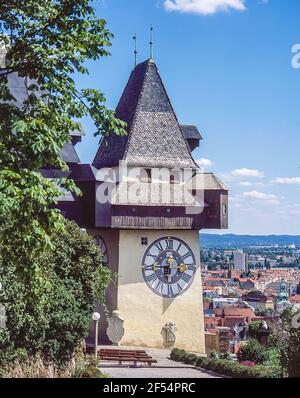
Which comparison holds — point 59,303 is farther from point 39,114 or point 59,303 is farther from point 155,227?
point 155,227

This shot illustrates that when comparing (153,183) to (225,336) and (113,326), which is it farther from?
(225,336)

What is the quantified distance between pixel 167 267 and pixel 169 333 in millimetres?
1463

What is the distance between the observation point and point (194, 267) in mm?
17094

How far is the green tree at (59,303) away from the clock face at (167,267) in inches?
178

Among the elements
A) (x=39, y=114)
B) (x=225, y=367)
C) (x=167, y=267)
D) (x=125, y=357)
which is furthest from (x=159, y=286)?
(x=39, y=114)

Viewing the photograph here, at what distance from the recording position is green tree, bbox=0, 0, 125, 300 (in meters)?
6.69

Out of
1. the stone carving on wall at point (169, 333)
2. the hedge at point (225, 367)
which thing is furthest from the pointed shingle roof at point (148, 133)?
the hedge at point (225, 367)

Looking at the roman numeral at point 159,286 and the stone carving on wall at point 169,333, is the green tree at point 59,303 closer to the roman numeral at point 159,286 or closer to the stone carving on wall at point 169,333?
the roman numeral at point 159,286

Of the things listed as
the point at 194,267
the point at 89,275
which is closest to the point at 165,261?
the point at 194,267

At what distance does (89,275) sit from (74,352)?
3.94 ft

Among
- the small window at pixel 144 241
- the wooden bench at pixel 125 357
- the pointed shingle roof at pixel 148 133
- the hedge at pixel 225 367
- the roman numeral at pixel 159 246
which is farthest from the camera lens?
the pointed shingle roof at pixel 148 133

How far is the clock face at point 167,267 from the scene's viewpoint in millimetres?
16734

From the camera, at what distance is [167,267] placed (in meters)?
16.8

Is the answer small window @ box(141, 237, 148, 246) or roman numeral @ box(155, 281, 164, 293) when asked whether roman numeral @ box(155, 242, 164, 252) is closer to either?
small window @ box(141, 237, 148, 246)
